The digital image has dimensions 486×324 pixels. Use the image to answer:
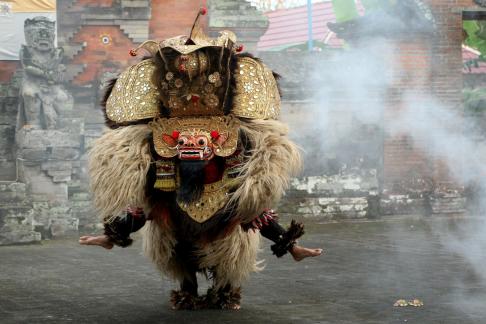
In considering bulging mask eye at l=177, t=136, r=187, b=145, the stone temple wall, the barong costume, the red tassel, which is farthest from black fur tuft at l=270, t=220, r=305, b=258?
the stone temple wall

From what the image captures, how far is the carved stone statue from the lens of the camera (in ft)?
39.8

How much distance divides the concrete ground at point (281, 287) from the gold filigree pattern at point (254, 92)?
1.33 meters

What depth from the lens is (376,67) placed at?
13523 millimetres

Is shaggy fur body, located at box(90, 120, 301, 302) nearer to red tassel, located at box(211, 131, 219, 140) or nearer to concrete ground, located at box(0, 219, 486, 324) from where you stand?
red tassel, located at box(211, 131, 219, 140)

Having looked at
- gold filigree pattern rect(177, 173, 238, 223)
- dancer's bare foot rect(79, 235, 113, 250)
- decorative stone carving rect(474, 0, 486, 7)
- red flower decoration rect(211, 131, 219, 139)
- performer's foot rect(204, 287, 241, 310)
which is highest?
decorative stone carving rect(474, 0, 486, 7)

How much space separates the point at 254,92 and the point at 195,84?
412 millimetres

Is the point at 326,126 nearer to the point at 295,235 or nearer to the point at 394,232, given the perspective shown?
the point at 394,232

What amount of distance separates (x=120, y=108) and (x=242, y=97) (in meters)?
0.82

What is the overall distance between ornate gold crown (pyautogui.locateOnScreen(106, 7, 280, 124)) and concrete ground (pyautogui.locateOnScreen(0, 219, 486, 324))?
1.32m

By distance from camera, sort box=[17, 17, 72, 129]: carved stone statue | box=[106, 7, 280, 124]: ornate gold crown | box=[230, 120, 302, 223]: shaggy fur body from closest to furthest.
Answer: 1. box=[230, 120, 302, 223]: shaggy fur body
2. box=[106, 7, 280, 124]: ornate gold crown
3. box=[17, 17, 72, 129]: carved stone statue

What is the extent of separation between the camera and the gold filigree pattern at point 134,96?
6383 mm

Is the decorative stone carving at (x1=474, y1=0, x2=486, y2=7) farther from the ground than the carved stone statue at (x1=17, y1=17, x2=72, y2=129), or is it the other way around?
the decorative stone carving at (x1=474, y1=0, x2=486, y2=7)

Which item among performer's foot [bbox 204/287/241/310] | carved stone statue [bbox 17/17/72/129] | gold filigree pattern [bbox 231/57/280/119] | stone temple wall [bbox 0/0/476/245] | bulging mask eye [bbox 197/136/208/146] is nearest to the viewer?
bulging mask eye [bbox 197/136/208/146]

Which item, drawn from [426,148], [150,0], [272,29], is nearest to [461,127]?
[426,148]
